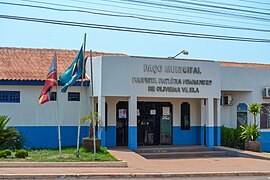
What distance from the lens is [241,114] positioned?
28.4 m

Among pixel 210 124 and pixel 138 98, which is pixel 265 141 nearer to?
pixel 210 124

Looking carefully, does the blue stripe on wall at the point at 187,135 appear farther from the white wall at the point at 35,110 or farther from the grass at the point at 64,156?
Result: the grass at the point at 64,156

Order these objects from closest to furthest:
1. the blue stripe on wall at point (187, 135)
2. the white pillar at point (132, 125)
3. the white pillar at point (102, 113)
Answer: the white pillar at point (102, 113), the white pillar at point (132, 125), the blue stripe on wall at point (187, 135)

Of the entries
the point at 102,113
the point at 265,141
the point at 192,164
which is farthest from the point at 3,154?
the point at 265,141

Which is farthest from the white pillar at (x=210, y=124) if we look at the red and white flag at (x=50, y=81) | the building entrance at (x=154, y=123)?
the red and white flag at (x=50, y=81)

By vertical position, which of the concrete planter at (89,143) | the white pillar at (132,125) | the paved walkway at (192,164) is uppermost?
the white pillar at (132,125)

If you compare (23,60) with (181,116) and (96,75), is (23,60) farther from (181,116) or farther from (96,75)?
(181,116)

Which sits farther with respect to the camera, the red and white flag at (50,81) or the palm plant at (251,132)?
the palm plant at (251,132)

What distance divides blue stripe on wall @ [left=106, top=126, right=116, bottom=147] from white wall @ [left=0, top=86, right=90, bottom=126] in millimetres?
1716

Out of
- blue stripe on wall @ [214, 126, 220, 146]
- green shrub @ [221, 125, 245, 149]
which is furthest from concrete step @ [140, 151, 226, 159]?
green shrub @ [221, 125, 245, 149]

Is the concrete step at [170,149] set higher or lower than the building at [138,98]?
lower

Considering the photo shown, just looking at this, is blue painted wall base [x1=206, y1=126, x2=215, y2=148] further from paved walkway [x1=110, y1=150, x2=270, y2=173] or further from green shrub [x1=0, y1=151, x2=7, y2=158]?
green shrub [x1=0, y1=151, x2=7, y2=158]

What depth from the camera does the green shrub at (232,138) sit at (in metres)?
26.5

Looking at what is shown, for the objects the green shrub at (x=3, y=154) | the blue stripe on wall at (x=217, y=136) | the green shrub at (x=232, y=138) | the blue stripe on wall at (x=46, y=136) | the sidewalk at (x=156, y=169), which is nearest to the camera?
the sidewalk at (x=156, y=169)
